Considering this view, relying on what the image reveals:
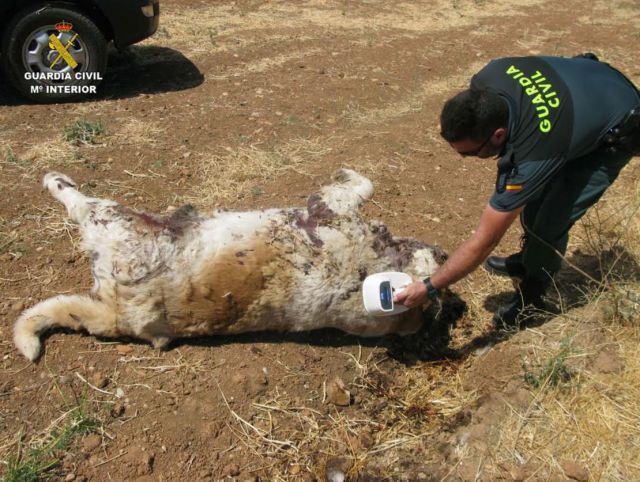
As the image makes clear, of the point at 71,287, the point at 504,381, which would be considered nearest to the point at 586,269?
the point at 504,381

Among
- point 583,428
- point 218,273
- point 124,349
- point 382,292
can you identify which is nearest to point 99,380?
point 124,349

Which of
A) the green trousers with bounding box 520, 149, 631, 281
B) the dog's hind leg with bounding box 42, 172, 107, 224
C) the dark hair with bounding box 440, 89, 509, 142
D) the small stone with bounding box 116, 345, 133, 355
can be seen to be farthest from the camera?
the dog's hind leg with bounding box 42, 172, 107, 224

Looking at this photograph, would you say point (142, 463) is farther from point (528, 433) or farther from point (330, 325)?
point (528, 433)

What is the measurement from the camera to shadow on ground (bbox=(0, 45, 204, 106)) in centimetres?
664

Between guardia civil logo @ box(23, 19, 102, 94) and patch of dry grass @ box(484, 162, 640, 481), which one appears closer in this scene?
patch of dry grass @ box(484, 162, 640, 481)

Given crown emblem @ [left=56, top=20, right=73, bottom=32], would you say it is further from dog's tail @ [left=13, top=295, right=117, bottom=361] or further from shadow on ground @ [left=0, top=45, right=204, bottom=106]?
dog's tail @ [left=13, top=295, right=117, bottom=361]

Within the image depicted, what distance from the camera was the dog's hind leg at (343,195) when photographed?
4121 mm

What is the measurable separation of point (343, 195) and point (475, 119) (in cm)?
151

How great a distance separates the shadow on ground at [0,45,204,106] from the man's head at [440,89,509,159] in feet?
16.0

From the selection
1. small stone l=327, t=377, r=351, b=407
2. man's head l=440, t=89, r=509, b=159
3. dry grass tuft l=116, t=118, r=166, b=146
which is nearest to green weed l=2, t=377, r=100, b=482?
small stone l=327, t=377, r=351, b=407

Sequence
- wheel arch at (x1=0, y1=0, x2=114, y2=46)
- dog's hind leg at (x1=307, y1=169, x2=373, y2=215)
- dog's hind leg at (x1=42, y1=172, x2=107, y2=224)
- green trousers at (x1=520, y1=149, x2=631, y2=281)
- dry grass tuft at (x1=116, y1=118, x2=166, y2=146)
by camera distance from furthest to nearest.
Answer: wheel arch at (x1=0, y1=0, x2=114, y2=46) → dry grass tuft at (x1=116, y1=118, x2=166, y2=146) → dog's hind leg at (x1=307, y1=169, x2=373, y2=215) → dog's hind leg at (x1=42, y1=172, x2=107, y2=224) → green trousers at (x1=520, y1=149, x2=631, y2=281)

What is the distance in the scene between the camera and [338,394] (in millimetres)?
3838

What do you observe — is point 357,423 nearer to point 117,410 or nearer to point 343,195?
point 117,410

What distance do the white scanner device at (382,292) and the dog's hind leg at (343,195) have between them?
68 cm
